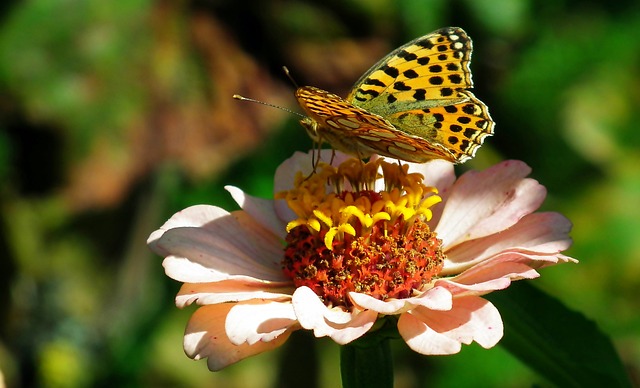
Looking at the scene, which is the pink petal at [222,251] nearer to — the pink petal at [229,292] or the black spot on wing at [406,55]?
the pink petal at [229,292]

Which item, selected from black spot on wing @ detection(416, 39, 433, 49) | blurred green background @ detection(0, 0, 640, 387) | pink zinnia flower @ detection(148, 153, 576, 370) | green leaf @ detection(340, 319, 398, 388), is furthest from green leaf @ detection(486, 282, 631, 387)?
blurred green background @ detection(0, 0, 640, 387)

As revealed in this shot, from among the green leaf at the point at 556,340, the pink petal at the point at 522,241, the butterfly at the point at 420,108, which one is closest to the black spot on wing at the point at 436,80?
the butterfly at the point at 420,108

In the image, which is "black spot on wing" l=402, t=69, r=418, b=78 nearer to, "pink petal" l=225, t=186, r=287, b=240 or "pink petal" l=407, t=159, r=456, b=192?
→ "pink petal" l=407, t=159, r=456, b=192

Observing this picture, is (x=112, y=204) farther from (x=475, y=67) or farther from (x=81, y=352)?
(x=475, y=67)

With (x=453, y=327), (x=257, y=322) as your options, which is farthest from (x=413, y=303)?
(x=257, y=322)

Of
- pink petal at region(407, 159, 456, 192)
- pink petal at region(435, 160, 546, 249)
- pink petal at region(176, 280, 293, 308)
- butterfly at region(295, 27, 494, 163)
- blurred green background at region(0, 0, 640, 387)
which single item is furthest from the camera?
blurred green background at region(0, 0, 640, 387)

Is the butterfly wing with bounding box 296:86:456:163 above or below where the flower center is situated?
above
